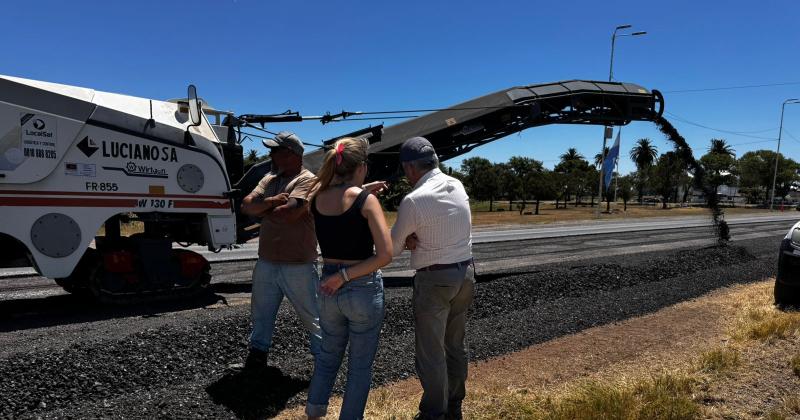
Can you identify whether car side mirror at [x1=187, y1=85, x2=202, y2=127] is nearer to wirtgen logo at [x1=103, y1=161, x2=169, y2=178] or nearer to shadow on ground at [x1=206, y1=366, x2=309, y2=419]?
wirtgen logo at [x1=103, y1=161, x2=169, y2=178]

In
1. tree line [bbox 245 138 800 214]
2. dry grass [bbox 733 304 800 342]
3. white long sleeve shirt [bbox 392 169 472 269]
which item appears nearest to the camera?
white long sleeve shirt [bbox 392 169 472 269]

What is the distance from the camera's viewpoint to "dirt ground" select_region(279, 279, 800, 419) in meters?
4.05

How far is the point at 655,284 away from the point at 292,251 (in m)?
7.46

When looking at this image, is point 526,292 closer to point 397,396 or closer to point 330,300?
point 397,396

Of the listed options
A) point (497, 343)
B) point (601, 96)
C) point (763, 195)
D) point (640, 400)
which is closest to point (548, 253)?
point (601, 96)

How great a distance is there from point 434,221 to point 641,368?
2937 millimetres

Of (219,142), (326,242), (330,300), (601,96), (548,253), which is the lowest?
(548,253)

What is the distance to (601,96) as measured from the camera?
11375 millimetres

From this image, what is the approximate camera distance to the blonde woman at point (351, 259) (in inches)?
122

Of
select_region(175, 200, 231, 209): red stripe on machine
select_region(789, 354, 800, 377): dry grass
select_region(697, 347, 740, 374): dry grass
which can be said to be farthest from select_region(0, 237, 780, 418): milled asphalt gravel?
select_region(789, 354, 800, 377): dry grass

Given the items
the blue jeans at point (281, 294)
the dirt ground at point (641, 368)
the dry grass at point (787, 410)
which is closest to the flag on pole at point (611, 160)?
the dirt ground at point (641, 368)

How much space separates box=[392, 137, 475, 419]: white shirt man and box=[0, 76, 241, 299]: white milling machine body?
5114mm

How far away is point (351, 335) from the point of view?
3264 millimetres

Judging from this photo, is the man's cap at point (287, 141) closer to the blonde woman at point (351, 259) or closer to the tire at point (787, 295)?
the blonde woman at point (351, 259)
